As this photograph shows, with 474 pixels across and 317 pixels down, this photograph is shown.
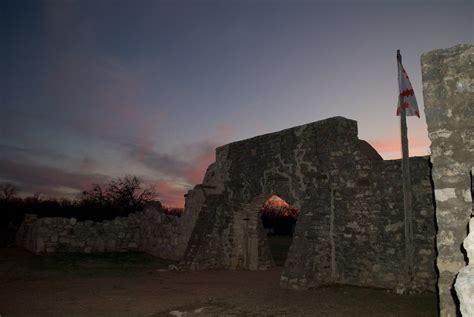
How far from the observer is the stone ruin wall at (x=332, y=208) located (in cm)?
820

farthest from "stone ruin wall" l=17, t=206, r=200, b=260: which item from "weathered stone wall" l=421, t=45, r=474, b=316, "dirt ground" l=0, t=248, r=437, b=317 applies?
"weathered stone wall" l=421, t=45, r=474, b=316

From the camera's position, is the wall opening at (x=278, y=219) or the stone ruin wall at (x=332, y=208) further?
the wall opening at (x=278, y=219)

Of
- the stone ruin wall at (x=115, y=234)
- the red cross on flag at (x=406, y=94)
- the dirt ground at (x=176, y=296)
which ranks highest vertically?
the red cross on flag at (x=406, y=94)

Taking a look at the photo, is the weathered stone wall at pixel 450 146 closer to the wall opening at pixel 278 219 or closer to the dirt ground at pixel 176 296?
the dirt ground at pixel 176 296

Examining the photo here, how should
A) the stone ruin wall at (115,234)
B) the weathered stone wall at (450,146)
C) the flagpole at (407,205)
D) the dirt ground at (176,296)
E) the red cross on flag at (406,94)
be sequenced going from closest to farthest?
the weathered stone wall at (450,146) < the dirt ground at (176,296) < the flagpole at (407,205) < the red cross on flag at (406,94) < the stone ruin wall at (115,234)

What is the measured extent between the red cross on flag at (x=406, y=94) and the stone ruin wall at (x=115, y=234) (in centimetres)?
867

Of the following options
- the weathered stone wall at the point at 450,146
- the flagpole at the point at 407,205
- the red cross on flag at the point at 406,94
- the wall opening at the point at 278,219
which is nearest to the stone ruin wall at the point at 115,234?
the flagpole at the point at 407,205

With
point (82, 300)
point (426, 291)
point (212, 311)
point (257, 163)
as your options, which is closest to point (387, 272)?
point (426, 291)

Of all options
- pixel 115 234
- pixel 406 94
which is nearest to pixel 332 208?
pixel 406 94

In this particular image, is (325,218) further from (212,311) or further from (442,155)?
(442,155)

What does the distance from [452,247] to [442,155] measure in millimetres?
904

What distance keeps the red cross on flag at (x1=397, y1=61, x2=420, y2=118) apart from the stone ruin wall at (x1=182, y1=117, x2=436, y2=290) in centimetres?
119

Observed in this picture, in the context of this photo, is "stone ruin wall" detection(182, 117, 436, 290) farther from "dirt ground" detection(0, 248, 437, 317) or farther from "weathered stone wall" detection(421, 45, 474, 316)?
"weathered stone wall" detection(421, 45, 474, 316)

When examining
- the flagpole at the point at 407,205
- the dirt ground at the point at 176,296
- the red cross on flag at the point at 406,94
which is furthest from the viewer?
the red cross on flag at the point at 406,94
